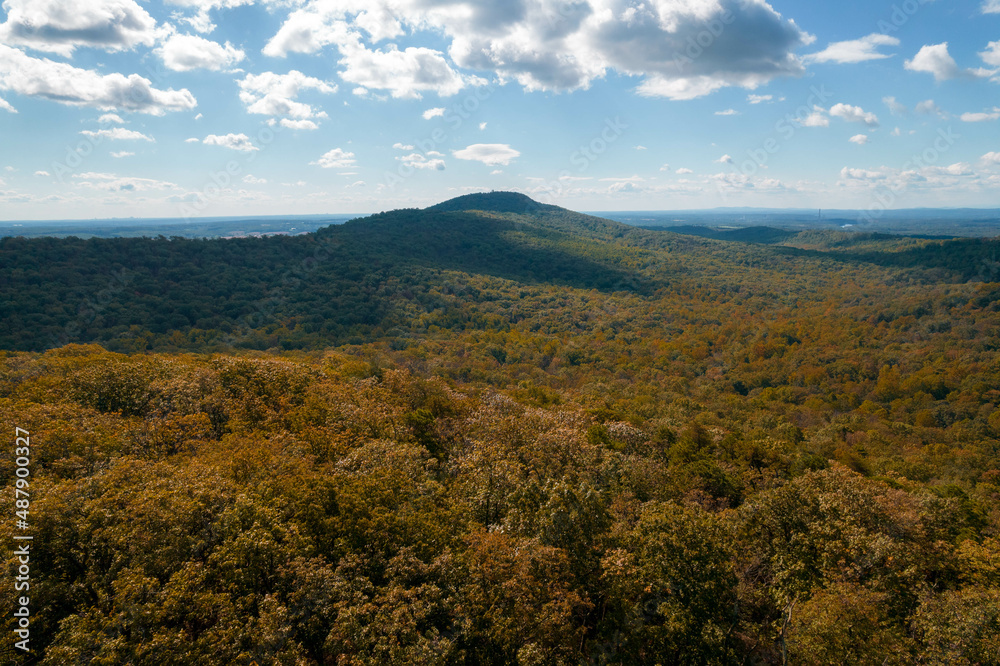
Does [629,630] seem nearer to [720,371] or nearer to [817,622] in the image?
[817,622]

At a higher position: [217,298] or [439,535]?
[217,298]

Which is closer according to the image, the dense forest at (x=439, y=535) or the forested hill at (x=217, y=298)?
the dense forest at (x=439, y=535)

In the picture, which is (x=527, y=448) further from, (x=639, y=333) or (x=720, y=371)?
(x=639, y=333)

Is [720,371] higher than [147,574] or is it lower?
lower

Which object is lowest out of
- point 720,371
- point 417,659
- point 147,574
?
point 720,371

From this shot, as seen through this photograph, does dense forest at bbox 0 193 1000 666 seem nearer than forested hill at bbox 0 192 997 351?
Yes

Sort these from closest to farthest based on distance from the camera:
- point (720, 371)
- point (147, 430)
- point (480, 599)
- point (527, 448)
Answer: point (480, 599)
point (147, 430)
point (527, 448)
point (720, 371)

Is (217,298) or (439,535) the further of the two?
(217,298)

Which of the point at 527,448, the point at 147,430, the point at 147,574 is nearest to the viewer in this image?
the point at 147,574

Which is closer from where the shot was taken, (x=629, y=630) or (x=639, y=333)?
(x=629, y=630)

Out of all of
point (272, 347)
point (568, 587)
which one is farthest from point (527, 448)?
point (272, 347)
